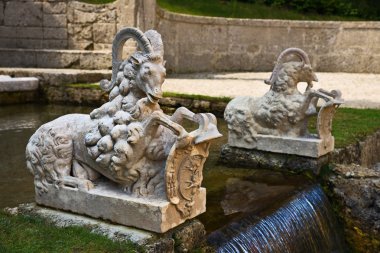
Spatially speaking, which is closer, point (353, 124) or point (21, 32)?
point (353, 124)

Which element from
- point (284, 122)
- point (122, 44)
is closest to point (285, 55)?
point (284, 122)

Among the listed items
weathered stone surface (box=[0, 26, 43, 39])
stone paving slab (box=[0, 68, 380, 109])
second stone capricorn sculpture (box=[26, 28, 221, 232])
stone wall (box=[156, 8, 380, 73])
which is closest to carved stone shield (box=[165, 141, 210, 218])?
second stone capricorn sculpture (box=[26, 28, 221, 232])

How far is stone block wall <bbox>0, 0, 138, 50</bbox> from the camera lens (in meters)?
13.7

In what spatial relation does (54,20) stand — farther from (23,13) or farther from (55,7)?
(23,13)

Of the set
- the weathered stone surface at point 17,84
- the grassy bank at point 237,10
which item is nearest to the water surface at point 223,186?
the weathered stone surface at point 17,84

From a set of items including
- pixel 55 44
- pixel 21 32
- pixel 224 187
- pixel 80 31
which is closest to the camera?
pixel 224 187

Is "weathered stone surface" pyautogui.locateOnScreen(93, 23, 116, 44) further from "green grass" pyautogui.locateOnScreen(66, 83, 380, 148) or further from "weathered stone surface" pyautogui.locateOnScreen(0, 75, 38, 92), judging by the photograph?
"green grass" pyautogui.locateOnScreen(66, 83, 380, 148)

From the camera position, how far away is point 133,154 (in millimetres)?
3375

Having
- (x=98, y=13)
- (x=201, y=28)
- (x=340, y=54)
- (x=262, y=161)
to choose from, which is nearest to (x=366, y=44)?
(x=340, y=54)

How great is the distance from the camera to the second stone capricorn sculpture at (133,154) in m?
3.32

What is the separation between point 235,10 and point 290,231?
48.2 ft

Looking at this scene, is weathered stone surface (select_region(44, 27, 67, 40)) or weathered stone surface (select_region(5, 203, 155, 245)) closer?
weathered stone surface (select_region(5, 203, 155, 245))

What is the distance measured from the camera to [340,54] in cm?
1700

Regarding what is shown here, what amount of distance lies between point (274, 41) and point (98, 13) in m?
6.01
